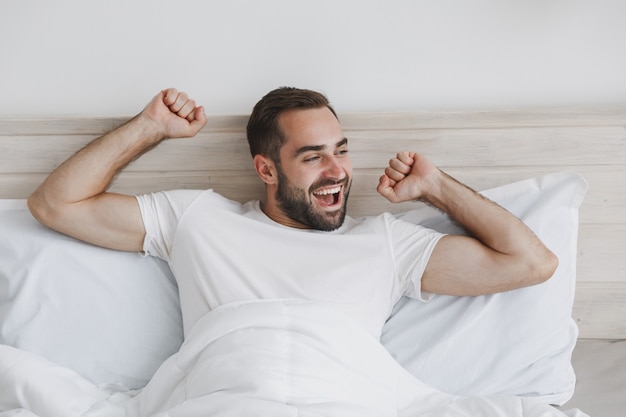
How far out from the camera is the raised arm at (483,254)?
159 cm

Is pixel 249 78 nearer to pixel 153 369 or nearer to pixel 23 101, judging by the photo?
pixel 23 101

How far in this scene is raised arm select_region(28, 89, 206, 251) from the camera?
1616 millimetres

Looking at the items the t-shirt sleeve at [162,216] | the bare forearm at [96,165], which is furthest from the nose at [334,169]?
the bare forearm at [96,165]

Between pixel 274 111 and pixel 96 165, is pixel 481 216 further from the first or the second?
pixel 96 165

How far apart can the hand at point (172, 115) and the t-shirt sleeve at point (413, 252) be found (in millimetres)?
565

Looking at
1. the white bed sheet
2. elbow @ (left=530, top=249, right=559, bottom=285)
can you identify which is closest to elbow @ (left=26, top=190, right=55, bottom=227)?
elbow @ (left=530, top=249, right=559, bottom=285)

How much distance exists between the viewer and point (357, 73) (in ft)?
6.05

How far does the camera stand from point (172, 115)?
5.62 ft

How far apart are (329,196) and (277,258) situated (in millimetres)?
204

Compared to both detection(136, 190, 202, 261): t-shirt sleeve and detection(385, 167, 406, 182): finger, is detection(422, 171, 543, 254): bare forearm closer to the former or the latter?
detection(385, 167, 406, 182): finger

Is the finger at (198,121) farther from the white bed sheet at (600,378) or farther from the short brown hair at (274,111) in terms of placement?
the white bed sheet at (600,378)

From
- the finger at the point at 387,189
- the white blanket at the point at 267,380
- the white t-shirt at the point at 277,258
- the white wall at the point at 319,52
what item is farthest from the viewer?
the white wall at the point at 319,52

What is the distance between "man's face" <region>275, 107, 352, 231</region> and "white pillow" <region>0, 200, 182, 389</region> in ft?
1.35

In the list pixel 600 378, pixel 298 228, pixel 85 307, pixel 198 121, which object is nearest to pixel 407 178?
pixel 298 228
